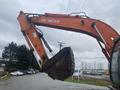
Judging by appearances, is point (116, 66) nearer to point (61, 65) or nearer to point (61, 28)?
point (61, 65)

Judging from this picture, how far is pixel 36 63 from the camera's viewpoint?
19797 millimetres

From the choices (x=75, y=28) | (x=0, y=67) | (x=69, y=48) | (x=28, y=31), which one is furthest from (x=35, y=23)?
(x=0, y=67)

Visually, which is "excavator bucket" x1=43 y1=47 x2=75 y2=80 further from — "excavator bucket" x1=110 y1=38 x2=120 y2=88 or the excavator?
"excavator bucket" x1=110 y1=38 x2=120 y2=88

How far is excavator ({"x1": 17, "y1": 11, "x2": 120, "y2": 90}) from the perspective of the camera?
18.7 m

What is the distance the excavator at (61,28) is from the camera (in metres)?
18.7

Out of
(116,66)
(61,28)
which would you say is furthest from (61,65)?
(116,66)

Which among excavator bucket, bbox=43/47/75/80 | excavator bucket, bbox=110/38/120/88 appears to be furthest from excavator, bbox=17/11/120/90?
excavator bucket, bbox=110/38/120/88

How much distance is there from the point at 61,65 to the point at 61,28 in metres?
3.33

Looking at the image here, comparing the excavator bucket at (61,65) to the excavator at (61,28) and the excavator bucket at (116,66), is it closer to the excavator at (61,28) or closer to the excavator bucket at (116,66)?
the excavator at (61,28)

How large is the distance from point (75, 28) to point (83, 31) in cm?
49

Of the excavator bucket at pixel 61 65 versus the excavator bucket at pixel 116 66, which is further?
the excavator bucket at pixel 61 65

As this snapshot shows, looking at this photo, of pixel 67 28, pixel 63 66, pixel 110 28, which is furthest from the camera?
pixel 67 28

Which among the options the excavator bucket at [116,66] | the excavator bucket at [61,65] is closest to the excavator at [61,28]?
the excavator bucket at [61,65]

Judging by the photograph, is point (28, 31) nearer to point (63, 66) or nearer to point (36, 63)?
point (36, 63)
